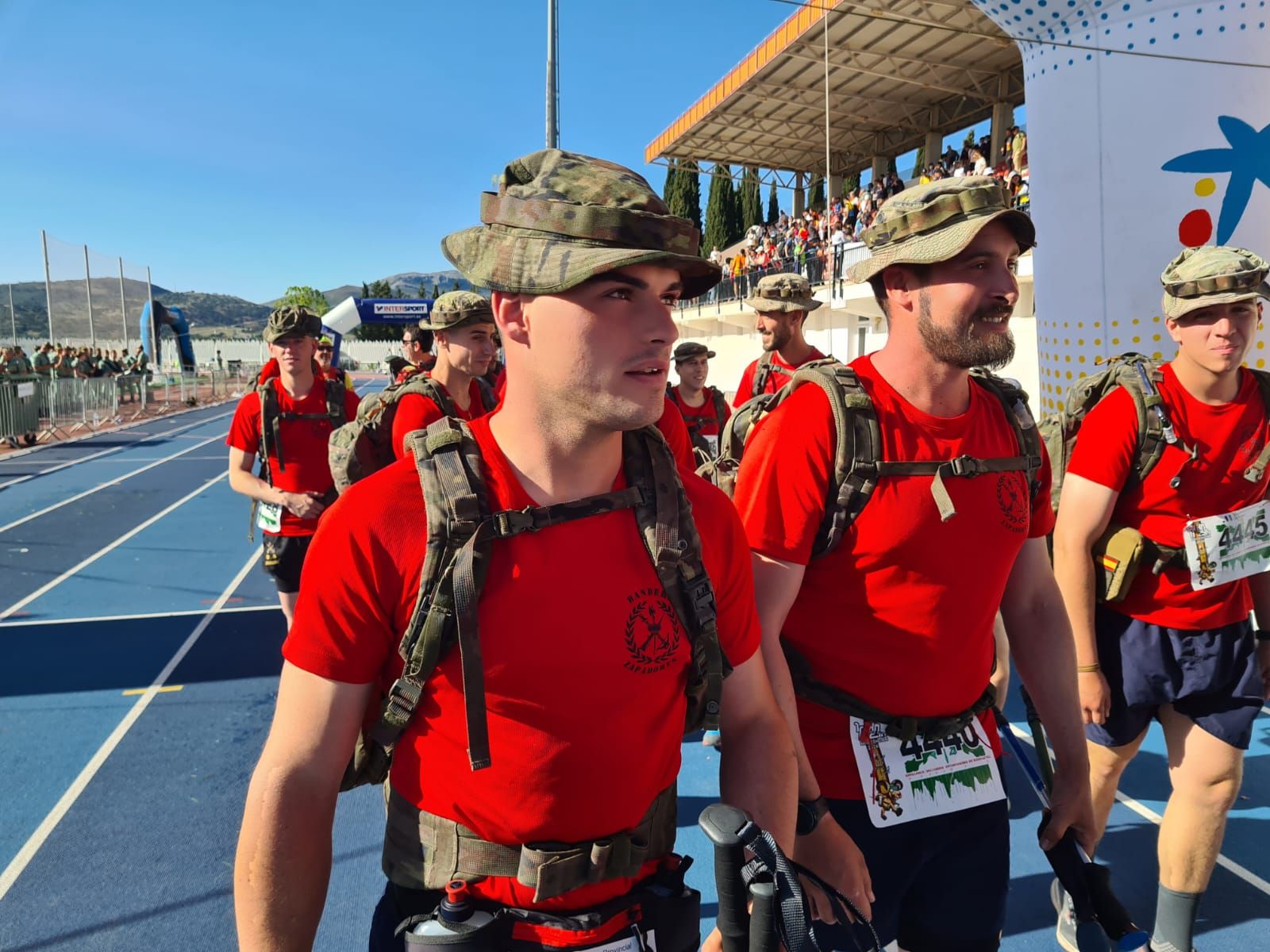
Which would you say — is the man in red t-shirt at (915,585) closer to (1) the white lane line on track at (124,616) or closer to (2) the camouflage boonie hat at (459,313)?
(2) the camouflage boonie hat at (459,313)

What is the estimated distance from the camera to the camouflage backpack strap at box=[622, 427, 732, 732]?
143 centimetres

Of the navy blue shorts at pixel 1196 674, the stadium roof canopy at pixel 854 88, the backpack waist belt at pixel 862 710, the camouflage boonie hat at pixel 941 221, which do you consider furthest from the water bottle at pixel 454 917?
the stadium roof canopy at pixel 854 88

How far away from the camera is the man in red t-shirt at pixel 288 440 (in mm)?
5008

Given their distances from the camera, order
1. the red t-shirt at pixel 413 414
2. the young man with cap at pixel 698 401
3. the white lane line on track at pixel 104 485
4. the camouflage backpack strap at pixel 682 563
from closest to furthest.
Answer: the camouflage backpack strap at pixel 682 563
the red t-shirt at pixel 413 414
the young man with cap at pixel 698 401
the white lane line on track at pixel 104 485

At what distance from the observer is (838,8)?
18.1 meters

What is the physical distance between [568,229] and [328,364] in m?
6.83

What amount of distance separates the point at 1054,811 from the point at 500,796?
1.61m

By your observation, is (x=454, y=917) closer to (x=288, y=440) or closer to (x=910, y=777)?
(x=910, y=777)

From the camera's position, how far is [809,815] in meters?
1.87

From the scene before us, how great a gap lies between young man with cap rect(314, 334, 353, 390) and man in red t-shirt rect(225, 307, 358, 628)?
296 mm

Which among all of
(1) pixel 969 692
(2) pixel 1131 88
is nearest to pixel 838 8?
(2) pixel 1131 88

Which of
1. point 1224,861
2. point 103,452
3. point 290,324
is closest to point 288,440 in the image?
point 290,324

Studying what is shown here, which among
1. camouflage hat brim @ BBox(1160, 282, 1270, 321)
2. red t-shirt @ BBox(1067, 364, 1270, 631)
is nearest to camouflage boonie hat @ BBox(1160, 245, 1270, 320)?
camouflage hat brim @ BBox(1160, 282, 1270, 321)

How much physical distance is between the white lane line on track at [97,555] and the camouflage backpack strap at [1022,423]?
7.85 meters
